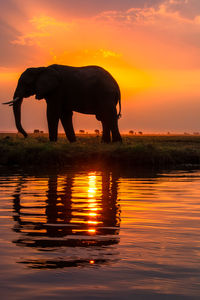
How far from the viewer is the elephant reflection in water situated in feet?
17.2

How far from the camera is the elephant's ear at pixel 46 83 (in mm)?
22781

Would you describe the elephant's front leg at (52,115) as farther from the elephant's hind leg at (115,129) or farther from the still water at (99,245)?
the still water at (99,245)

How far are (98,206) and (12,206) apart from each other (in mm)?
1480

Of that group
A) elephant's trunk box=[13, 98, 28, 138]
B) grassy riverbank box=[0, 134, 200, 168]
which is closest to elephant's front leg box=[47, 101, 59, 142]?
elephant's trunk box=[13, 98, 28, 138]

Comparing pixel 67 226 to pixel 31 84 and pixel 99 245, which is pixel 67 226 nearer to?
pixel 99 245

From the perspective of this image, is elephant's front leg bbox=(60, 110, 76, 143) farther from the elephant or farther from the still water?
the still water

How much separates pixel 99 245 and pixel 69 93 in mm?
18408

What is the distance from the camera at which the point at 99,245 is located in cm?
548

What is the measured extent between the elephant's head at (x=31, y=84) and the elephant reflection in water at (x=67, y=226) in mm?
13543

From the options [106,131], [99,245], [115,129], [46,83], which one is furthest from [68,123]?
[99,245]

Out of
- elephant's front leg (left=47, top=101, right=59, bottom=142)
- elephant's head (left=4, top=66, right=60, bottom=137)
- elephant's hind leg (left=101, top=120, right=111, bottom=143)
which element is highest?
elephant's head (left=4, top=66, right=60, bottom=137)

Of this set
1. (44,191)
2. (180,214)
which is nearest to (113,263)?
(180,214)

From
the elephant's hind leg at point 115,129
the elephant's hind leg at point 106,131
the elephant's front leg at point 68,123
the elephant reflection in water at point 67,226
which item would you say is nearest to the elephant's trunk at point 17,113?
the elephant's front leg at point 68,123

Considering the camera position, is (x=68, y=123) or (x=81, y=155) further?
(x=68, y=123)
